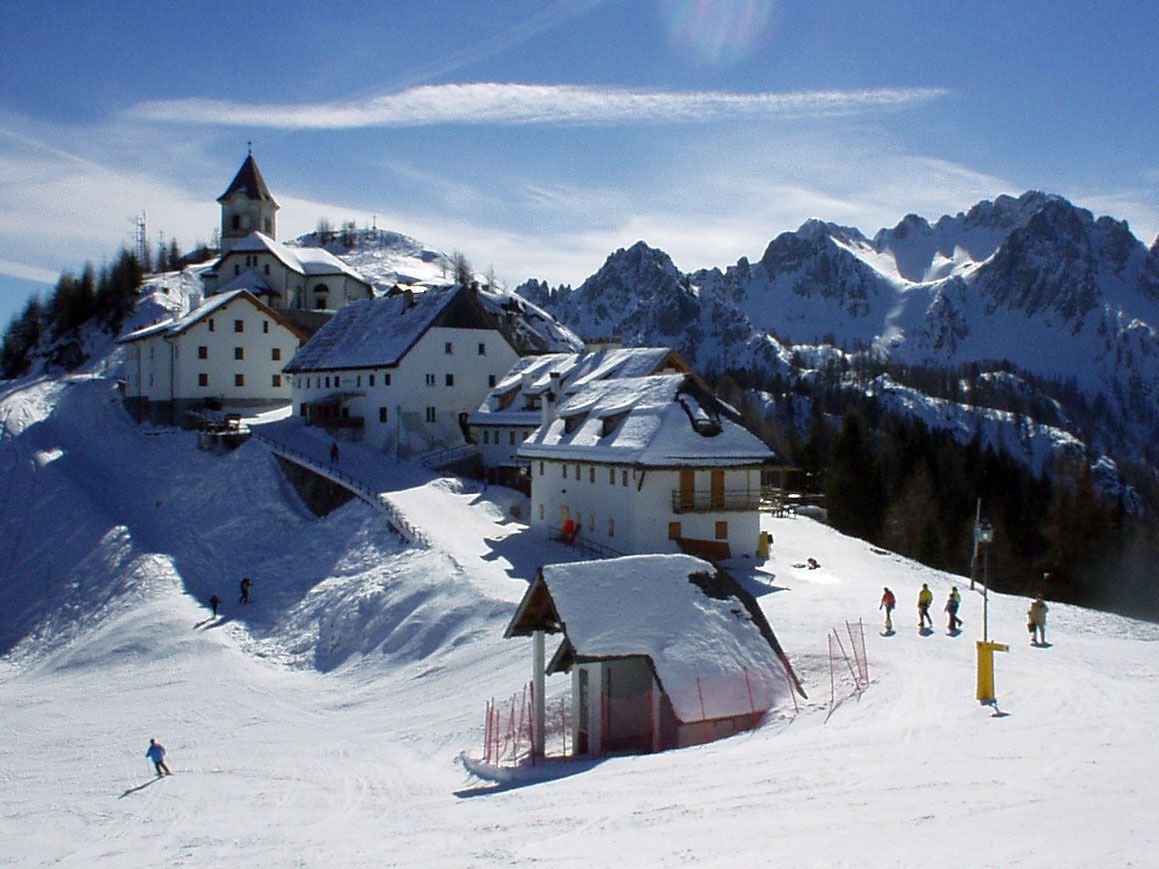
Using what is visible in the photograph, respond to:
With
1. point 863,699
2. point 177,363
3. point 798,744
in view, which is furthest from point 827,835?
point 177,363

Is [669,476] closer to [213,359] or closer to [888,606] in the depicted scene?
[888,606]

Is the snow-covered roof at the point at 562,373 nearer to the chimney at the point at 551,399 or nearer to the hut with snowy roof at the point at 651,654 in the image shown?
the chimney at the point at 551,399

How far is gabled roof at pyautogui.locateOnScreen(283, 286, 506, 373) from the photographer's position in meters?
67.2

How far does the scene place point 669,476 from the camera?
43062 millimetres

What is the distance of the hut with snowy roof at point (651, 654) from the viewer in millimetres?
22547

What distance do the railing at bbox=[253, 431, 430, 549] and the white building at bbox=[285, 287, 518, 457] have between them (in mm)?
6157

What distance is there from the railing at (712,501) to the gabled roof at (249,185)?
3260 inches

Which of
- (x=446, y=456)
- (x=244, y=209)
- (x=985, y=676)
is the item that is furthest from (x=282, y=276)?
(x=985, y=676)

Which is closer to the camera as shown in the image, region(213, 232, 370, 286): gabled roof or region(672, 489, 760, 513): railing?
region(672, 489, 760, 513): railing

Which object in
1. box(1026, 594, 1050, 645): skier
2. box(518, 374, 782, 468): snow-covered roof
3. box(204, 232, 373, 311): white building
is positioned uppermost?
box(204, 232, 373, 311): white building

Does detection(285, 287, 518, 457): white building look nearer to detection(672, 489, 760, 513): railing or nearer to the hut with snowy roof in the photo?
detection(672, 489, 760, 513): railing

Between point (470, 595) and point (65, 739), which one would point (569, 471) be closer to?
point (470, 595)

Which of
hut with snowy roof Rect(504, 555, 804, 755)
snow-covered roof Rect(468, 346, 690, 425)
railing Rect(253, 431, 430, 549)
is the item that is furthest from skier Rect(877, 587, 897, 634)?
snow-covered roof Rect(468, 346, 690, 425)

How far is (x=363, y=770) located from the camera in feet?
80.4
